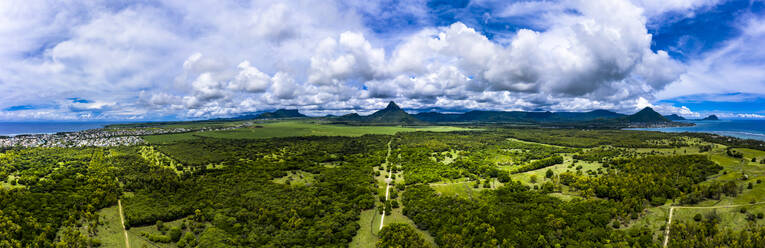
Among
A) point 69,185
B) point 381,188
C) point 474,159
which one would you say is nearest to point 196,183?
point 69,185

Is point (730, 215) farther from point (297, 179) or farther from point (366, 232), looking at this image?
point (297, 179)

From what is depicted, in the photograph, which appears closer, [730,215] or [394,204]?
[730,215]

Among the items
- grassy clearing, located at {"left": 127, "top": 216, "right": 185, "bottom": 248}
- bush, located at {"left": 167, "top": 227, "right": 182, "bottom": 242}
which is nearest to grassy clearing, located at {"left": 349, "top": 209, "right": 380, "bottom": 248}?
bush, located at {"left": 167, "top": 227, "right": 182, "bottom": 242}

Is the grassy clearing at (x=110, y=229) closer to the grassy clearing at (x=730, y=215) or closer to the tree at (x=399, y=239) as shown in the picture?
the tree at (x=399, y=239)

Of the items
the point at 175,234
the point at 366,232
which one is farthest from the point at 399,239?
the point at 175,234

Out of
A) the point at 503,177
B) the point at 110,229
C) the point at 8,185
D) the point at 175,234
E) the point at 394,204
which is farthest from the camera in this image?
the point at 503,177

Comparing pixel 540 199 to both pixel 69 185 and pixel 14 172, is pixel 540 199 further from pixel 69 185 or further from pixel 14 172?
pixel 14 172

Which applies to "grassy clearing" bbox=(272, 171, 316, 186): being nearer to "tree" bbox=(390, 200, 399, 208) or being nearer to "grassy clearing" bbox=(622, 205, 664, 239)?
"tree" bbox=(390, 200, 399, 208)

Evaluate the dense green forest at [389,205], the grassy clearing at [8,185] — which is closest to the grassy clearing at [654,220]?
the dense green forest at [389,205]
